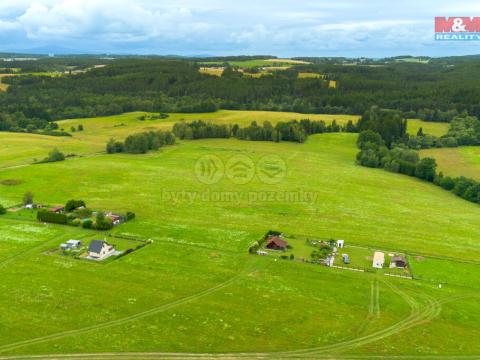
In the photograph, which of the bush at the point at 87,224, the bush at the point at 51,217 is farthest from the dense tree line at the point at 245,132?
the bush at the point at 87,224

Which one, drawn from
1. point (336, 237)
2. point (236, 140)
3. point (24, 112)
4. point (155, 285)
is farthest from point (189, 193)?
point (24, 112)

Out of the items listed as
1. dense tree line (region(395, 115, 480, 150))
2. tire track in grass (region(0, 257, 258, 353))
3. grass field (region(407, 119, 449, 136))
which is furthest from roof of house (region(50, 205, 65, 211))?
grass field (region(407, 119, 449, 136))

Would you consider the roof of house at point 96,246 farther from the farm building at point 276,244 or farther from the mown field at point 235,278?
the farm building at point 276,244

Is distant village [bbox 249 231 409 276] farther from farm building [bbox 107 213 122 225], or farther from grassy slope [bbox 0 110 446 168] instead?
grassy slope [bbox 0 110 446 168]

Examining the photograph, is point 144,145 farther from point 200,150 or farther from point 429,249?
point 429,249

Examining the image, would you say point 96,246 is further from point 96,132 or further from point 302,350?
point 96,132
